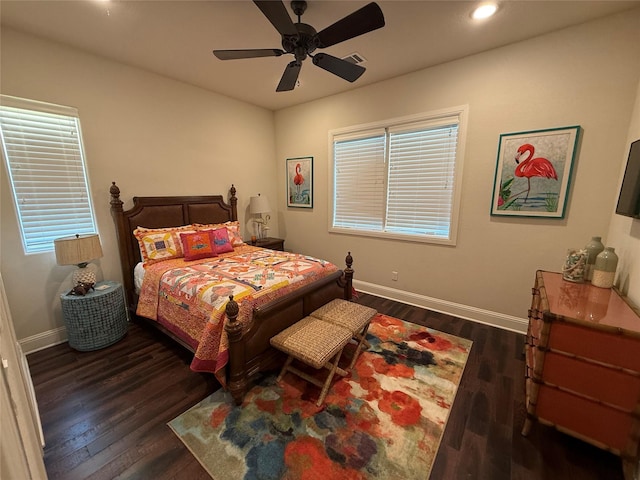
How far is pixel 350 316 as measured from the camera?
2268 mm

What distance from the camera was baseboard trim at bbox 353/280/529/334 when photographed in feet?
9.08

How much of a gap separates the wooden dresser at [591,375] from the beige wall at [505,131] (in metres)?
1.10

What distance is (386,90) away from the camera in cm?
324

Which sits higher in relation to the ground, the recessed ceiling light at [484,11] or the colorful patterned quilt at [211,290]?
the recessed ceiling light at [484,11]

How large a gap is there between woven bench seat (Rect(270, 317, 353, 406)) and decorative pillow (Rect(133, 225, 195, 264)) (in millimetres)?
1744

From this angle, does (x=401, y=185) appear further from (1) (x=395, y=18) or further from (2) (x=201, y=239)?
(2) (x=201, y=239)

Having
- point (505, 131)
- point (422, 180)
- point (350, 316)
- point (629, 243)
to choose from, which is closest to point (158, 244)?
point (350, 316)

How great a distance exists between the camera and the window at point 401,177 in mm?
2963

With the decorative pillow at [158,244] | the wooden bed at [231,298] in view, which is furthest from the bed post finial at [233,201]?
the decorative pillow at [158,244]

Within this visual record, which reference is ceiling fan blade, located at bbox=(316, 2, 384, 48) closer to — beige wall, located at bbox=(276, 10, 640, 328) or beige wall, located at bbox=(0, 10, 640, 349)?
beige wall, located at bbox=(276, 10, 640, 328)

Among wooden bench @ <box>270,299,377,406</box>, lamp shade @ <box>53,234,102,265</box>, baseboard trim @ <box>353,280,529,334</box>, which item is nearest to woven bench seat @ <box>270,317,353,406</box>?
wooden bench @ <box>270,299,377,406</box>

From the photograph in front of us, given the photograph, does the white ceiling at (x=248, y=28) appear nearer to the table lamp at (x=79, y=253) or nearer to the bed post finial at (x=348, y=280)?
the table lamp at (x=79, y=253)

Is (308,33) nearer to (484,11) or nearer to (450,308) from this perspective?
(484,11)

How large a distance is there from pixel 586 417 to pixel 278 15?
9.46 ft
